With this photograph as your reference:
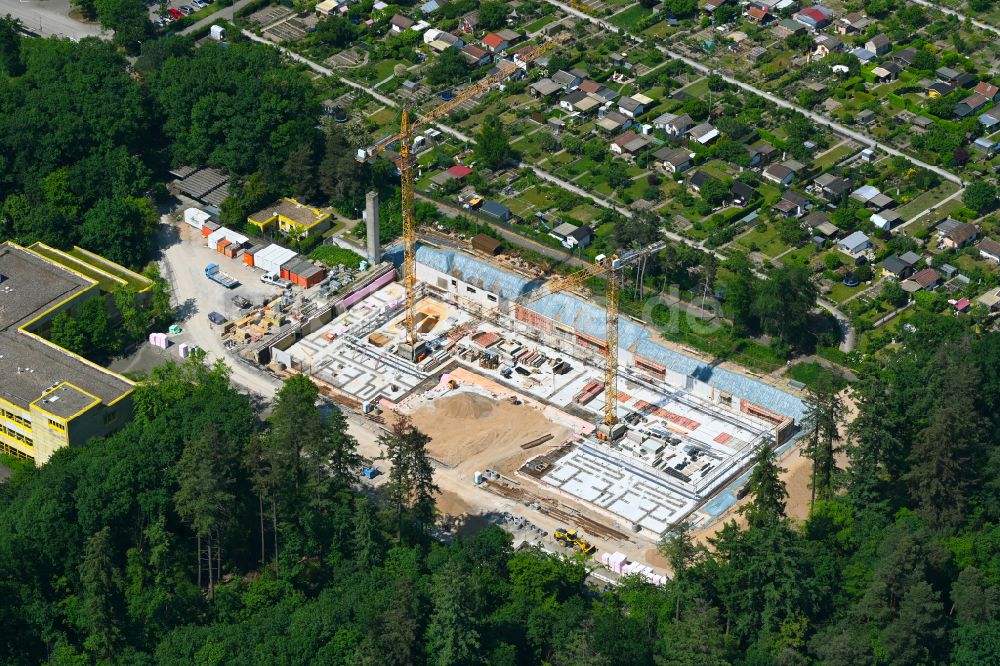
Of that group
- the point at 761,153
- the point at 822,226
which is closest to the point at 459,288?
the point at 822,226

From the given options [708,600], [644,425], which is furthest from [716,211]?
[708,600]

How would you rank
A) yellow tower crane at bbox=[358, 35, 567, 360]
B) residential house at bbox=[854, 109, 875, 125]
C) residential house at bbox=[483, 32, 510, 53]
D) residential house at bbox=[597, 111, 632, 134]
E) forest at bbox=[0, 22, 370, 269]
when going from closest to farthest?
1. yellow tower crane at bbox=[358, 35, 567, 360]
2. forest at bbox=[0, 22, 370, 269]
3. residential house at bbox=[597, 111, 632, 134]
4. residential house at bbox=[854, 109, 875, 125]
5. residential house at bbox=[483, 32, 510, 53]

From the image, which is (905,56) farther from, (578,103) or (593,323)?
(593,323)

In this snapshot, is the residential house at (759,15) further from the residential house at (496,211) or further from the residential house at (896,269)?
the residential house at (896,269)

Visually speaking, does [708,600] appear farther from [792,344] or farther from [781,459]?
[792,344]

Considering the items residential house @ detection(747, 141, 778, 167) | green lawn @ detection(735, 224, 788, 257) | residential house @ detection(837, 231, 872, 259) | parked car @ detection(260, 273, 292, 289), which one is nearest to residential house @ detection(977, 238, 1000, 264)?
residential house @ detection(837, 231, 872, 259)

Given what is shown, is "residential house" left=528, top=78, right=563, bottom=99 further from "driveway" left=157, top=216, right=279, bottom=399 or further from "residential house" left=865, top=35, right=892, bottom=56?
"driveway" left=157, top=216, right=279, bottom=399
